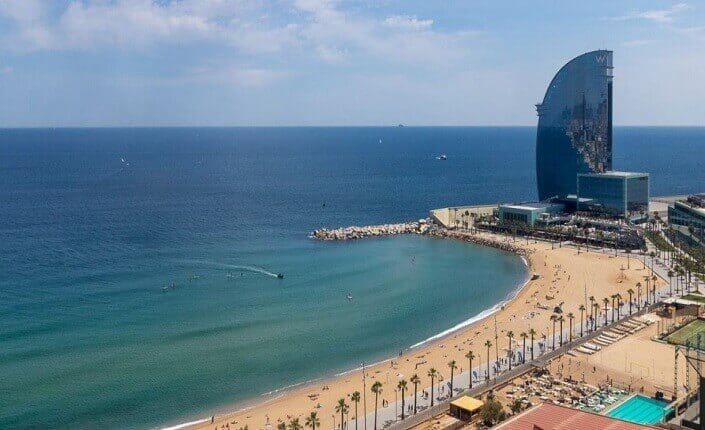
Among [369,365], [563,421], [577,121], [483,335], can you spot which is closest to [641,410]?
[563,421]

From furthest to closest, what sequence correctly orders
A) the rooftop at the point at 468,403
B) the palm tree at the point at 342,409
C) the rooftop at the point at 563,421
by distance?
the rooftop at the point at 468,403 → the palm tree at the point at 342,409 → the rooftop at the point at 563,421

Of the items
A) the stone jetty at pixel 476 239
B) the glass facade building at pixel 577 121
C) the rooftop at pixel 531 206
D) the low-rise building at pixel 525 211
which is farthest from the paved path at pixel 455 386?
the glass facade building at pixel 577 121

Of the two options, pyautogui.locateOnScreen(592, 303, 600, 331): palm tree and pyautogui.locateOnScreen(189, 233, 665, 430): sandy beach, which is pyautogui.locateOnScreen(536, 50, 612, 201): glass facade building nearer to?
pyautogui.locateOnScreen(189, 233, 665, 430): sandy beach

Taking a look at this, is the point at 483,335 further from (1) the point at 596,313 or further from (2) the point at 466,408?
(2) the point at 466,408

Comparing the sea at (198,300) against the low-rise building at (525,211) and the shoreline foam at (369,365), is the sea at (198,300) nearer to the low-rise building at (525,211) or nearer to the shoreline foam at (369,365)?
the shoreline foam at (369,365)

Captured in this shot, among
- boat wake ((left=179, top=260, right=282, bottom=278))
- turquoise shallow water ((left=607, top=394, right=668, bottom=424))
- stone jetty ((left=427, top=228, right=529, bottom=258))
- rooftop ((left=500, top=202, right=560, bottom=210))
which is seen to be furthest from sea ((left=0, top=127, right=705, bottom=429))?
turquoise shallow water ((left=607, top=394, right=668, bottom=424))
